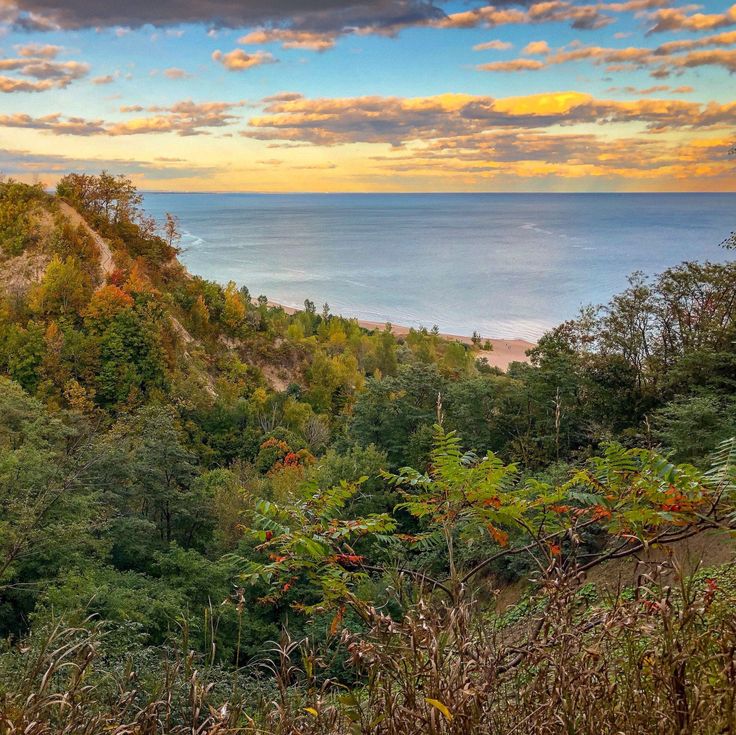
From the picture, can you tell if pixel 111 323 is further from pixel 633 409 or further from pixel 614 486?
pixel 614 486

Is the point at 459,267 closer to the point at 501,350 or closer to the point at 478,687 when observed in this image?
the point at 501,350

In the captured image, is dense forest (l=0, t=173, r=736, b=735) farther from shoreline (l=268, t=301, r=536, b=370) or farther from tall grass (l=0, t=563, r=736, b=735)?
shoreline (l=268, t=301, r=536, b=370)

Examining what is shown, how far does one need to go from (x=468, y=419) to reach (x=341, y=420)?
25798 millimetres

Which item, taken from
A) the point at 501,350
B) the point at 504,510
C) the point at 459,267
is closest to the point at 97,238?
the point at 501,350

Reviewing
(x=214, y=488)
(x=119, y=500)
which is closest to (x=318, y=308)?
(x=214, y=488)

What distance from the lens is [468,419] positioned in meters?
24.4

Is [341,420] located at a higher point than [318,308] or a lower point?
lower

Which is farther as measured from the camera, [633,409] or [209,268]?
[209,268]

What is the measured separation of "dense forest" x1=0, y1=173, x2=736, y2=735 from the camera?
2.19m

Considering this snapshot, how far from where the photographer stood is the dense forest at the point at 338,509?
2193 mm

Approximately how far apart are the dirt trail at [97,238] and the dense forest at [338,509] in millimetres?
309

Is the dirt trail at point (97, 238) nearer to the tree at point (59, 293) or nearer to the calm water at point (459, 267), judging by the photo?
the tree at point (59, 293)

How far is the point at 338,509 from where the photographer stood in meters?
5.23

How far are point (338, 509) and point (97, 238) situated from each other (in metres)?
51.7
